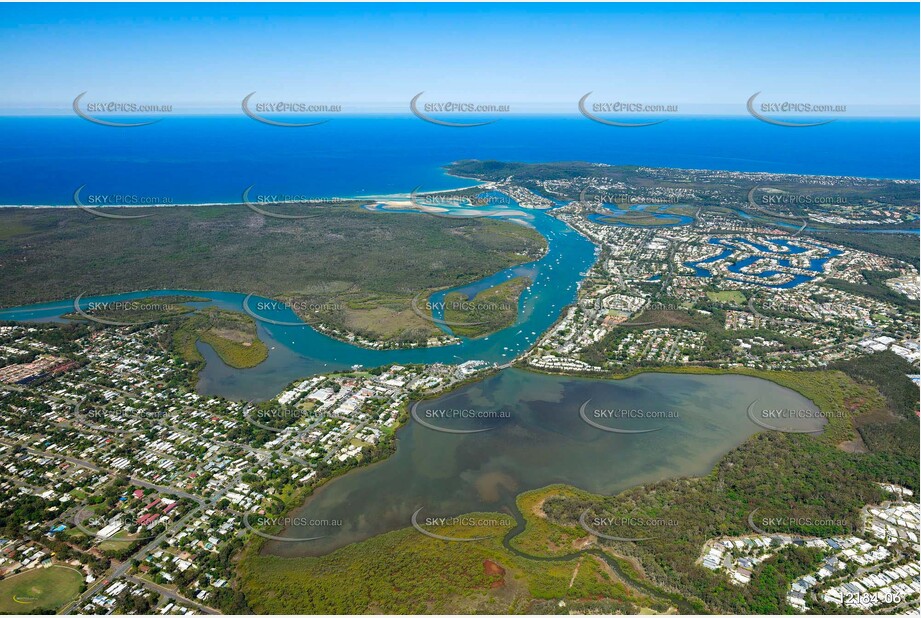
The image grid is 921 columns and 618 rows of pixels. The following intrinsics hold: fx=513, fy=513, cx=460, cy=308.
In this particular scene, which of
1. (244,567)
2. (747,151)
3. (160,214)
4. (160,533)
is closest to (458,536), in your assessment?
(244,567)

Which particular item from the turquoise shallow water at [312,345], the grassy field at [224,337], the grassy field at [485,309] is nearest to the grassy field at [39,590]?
the turquoise shallow water at [312,345]

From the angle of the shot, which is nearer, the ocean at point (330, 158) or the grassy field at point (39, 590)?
the grassy field at point (39, 590)

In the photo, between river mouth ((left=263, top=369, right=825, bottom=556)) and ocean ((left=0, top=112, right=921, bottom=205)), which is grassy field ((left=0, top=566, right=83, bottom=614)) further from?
ocean ((left=0, top=112, right=921, bottom=205))

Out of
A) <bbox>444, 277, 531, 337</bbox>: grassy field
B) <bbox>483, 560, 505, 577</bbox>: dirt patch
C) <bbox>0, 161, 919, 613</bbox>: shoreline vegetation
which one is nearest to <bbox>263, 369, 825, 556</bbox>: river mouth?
<bbox>0, 161, 919, 613</bbox>: shoreline vegetation

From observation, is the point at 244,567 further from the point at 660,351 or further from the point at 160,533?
the point at 660,351

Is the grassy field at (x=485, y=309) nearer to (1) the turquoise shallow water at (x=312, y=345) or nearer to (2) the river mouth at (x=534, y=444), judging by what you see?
(1) the turquoise shallow water at (x=312, y=345)

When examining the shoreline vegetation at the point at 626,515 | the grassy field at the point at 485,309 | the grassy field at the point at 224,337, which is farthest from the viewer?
the grassy field at the point at 485,309
